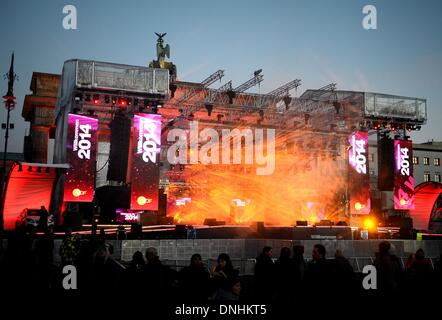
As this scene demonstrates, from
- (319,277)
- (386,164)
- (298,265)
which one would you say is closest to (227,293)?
(319,277)

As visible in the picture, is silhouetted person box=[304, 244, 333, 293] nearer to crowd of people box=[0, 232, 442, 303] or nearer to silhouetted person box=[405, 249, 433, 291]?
crowd of people box=[0, 232, 442, 303]

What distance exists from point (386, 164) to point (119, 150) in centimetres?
1730

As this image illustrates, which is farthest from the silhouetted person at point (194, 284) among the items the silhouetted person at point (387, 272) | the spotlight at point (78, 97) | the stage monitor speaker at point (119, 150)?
the spotlight at point (78, 97)

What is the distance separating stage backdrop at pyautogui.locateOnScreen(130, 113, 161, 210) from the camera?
24.2m

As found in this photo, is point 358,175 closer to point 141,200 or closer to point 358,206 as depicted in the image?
point 358,206

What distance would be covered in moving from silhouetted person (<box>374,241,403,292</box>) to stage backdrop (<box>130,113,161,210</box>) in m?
17.5

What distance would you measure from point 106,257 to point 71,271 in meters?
3.45

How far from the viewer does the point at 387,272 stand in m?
7.99

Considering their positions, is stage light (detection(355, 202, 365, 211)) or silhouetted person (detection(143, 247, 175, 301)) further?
stage light (detection(355, 202, 365, 211))

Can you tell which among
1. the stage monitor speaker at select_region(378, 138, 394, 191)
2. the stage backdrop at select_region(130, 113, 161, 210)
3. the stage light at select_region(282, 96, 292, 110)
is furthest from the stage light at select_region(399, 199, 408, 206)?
the stage backdrop at select_region(130, 113, 161, 210)

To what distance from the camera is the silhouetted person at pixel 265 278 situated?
7545mm

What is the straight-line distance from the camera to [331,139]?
34156mm

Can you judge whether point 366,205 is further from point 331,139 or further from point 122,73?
point 122,73
